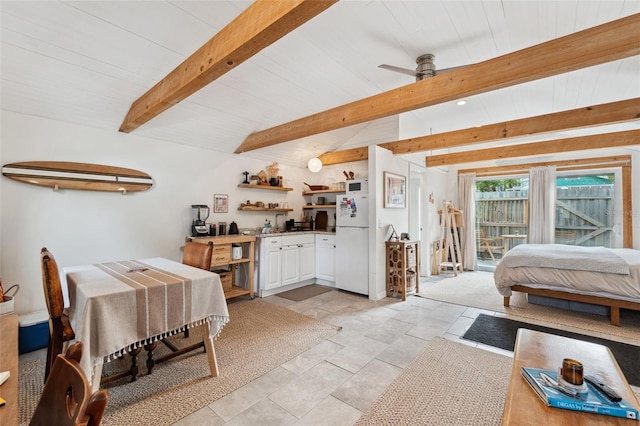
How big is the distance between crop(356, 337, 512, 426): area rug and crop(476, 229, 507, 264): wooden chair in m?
4.49

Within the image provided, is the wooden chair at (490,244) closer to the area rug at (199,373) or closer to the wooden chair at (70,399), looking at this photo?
the area rug at (199,373)

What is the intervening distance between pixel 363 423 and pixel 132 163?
146 inches

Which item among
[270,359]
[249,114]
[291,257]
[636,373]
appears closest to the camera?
[636,373]

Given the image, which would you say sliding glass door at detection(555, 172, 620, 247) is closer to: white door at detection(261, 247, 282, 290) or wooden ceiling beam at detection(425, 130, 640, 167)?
wooden ceiling beam at detection(425, 130, 640, 167)

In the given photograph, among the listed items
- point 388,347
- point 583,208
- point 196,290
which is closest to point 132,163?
point 196,290

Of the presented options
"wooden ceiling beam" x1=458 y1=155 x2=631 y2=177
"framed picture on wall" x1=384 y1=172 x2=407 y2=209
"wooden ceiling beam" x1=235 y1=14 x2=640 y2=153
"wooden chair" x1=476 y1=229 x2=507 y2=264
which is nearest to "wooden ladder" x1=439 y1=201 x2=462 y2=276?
"wooden chair" x1=476 y1=229 x2=507 y2=264

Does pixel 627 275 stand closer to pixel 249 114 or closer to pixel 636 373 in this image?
pixel 636 373

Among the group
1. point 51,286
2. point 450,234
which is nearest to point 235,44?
point 51,286

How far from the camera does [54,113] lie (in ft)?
9.66

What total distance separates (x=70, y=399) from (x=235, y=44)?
1.88 meters

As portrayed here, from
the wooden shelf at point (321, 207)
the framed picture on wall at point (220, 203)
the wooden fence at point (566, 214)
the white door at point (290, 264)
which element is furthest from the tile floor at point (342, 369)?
the wooden fence at point (566, 214)

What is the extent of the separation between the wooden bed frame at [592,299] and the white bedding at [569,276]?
0.21 ft

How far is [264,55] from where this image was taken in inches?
115

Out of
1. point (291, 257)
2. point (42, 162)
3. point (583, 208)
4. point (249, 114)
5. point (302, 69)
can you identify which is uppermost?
point (302, 69)
